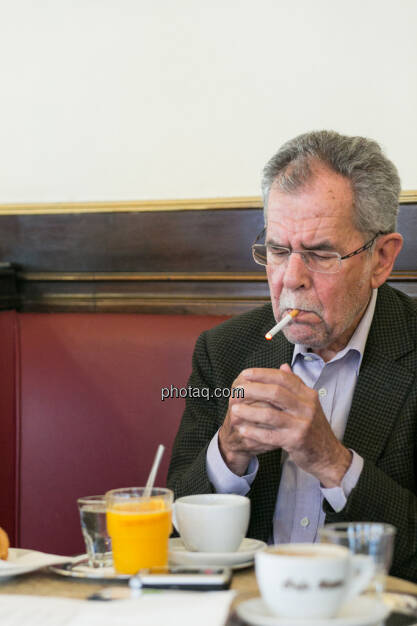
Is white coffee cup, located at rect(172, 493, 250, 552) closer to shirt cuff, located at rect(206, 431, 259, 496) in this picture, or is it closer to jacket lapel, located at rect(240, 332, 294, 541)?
shirt cuff, located at rect(206, 431, 259, 496)

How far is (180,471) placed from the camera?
152 centimetres

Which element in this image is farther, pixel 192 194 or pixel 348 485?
pixel 192 194

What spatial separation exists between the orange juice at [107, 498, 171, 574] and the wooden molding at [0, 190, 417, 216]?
3.66 ft

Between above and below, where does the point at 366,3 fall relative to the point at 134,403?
above

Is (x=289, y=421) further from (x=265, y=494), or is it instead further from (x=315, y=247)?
(x=315, y=247)

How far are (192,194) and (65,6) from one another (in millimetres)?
598

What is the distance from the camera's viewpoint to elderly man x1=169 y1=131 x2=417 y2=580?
1431 mm

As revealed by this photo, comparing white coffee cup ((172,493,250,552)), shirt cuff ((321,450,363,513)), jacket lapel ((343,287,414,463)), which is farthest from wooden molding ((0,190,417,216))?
white coffee cup ((172,493,250,552))

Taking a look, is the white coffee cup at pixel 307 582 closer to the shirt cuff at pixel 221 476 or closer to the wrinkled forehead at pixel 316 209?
the shirt cuff at pixel 221 476

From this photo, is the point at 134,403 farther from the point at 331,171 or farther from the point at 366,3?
the point at 366,3

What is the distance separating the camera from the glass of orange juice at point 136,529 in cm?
96

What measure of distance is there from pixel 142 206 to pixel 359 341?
2.39ft

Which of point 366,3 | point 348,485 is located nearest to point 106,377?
point 348,485

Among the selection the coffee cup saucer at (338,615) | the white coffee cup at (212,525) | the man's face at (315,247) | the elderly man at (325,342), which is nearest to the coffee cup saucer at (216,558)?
the white coffee cup at (212,525)
